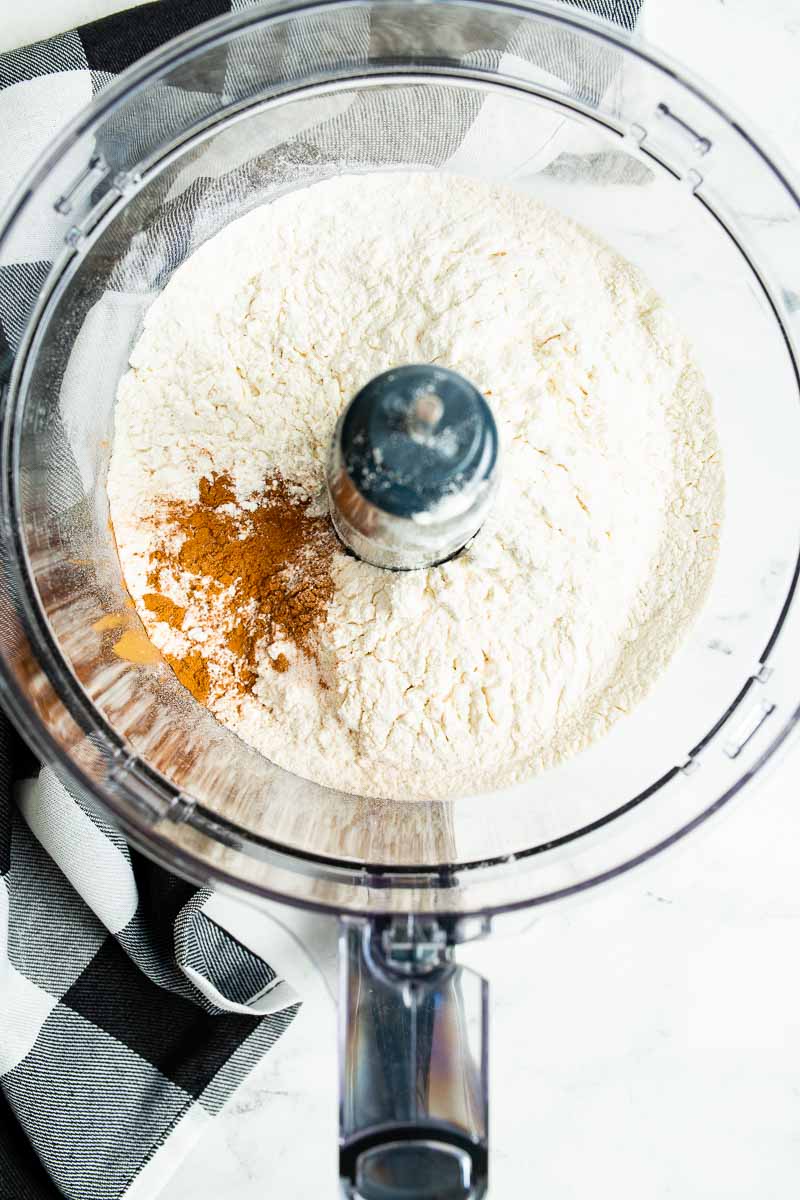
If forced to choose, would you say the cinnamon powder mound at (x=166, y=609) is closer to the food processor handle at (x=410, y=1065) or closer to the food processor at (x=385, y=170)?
the food processor at (x=385, y=170)

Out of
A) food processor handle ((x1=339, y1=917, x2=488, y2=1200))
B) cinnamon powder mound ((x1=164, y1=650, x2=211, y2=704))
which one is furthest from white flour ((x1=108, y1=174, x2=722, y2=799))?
food processor handle ((x1=339, y1=917, x2=488, y2=1200))

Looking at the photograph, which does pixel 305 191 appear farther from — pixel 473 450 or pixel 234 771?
pixel 234 771

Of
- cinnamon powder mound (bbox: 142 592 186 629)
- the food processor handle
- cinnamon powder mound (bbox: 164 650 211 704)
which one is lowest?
the food processor handle

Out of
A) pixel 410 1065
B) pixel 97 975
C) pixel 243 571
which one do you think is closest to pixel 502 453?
pixel 243 571

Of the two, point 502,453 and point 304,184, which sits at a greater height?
point 304,184

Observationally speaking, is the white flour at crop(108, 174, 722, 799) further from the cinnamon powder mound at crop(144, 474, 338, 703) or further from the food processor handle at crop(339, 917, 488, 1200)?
the food processor handle at crop(339, 917, 488, 1200)

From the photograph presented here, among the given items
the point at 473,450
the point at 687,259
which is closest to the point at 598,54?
the point at 687,259

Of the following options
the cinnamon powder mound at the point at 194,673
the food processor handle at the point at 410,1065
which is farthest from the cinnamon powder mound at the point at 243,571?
the food processor handle at the point at 410,1065

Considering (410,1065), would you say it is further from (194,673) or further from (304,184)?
(304,184)
